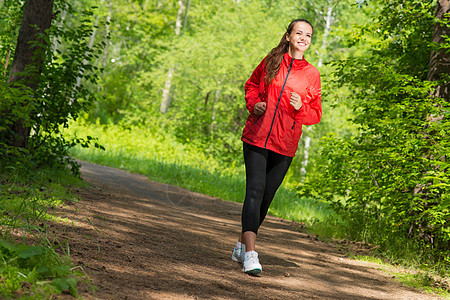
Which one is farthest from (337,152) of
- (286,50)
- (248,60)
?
(248,60)

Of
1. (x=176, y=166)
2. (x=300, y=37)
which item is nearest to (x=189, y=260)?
(x=300, y=37)

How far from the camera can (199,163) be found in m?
19.3

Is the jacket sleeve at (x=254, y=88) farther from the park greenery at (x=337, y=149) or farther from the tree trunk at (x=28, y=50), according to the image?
the tree trunk at (x=28, y=50)

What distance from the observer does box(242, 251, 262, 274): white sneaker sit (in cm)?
416

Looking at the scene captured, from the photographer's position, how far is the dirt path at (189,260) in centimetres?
334

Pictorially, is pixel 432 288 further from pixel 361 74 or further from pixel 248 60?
pixel 248 60

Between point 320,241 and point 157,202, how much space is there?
298 cm

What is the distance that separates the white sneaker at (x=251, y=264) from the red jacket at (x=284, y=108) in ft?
3.07

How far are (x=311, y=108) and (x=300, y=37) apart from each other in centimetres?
65

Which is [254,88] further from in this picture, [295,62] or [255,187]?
[255,187]

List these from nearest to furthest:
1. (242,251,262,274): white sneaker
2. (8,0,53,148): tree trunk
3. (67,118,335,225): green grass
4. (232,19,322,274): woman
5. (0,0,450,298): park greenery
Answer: (242,251,262,274): white sneaker, (232,19,322,274): woman, (0,0,450,298): park greenery, (8,0,53,148): tree trunk, (67,118,335,225): green grass

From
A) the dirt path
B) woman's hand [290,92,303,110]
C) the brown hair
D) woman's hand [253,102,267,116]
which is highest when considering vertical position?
the brown hair

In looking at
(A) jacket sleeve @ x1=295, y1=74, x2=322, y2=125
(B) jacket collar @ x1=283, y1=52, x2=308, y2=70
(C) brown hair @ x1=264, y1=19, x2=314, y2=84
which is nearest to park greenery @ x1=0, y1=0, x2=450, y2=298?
(A) jacket sleeve @ x1=295, y1=74, x2=322, y2=125

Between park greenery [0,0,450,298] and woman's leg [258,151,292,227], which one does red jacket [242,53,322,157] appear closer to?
woman's leg [258,151,292,227]
